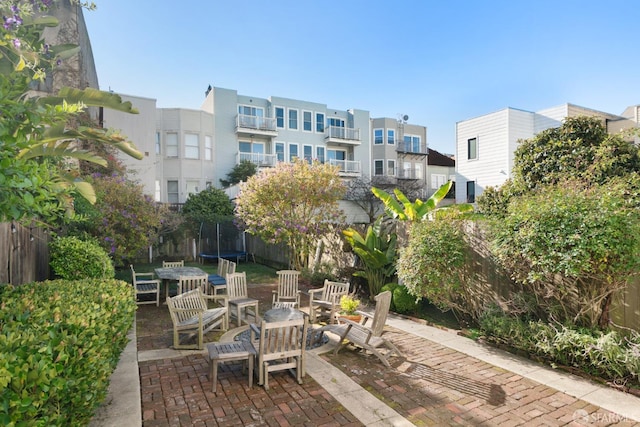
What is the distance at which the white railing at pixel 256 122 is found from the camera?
29859 millimetres

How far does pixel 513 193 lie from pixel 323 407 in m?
7.42

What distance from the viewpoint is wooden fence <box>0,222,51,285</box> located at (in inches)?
232

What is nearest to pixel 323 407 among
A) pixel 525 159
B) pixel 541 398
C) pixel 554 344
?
pixel 541 398

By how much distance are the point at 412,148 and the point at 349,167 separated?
8.59 metres

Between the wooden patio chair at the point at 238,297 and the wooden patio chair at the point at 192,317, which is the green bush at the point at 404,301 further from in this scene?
the wooden patio chair at the point at 192,317

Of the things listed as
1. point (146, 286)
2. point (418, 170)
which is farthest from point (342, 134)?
point (146, 286)

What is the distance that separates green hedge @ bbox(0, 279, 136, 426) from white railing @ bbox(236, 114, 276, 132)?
26710 mm

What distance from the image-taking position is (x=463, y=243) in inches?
313

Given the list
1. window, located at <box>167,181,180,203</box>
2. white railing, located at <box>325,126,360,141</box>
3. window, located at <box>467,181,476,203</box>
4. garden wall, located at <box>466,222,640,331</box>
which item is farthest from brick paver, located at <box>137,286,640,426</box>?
white railing, located at <box>325,126,360,141</box>

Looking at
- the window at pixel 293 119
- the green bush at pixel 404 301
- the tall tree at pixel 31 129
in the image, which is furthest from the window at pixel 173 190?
the tall tree at pixel 31 129

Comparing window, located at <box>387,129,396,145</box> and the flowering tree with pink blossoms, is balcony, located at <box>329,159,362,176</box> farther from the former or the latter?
the flowering tree with pink blossoms

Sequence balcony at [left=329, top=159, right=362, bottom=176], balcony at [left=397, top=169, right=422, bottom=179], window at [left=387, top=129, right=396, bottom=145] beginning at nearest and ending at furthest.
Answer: balcony at [left=329, top=159, right=362, bottom=176] < window at [left=387, top=129, right=396, bottom=145] < balcony at [left=397, top=169, right=422, bottom=179]

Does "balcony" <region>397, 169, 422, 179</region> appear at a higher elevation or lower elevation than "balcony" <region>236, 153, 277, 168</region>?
lower

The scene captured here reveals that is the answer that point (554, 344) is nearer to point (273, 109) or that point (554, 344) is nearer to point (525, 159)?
point (525, 159)
